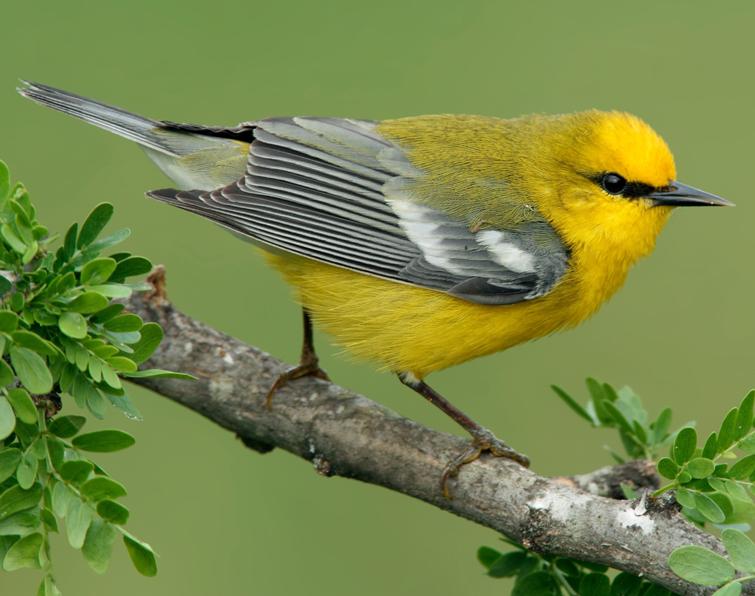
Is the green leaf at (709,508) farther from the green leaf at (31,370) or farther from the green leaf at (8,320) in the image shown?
the green leaf at (8,320)

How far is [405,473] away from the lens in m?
3.70

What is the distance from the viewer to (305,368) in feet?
13.8

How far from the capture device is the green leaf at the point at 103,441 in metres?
2.56

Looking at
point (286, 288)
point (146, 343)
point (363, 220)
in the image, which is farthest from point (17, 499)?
point (286, 288)

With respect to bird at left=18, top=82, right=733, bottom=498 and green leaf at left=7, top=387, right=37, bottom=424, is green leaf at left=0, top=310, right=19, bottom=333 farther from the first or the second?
bird at left=18, top=82, right=733, bottom=498

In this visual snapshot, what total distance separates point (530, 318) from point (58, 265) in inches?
83.5

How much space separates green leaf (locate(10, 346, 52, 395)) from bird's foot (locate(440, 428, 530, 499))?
1483 mm

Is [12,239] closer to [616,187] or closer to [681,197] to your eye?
[616,187]

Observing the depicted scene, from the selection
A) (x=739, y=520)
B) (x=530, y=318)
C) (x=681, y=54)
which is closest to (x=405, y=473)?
(x=530, y=318)

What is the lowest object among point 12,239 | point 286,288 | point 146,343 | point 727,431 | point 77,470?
point 77,470

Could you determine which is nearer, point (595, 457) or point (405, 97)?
point (595, 457)

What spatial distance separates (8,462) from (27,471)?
0.06 metres

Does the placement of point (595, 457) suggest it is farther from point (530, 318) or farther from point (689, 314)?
point (530, 318)

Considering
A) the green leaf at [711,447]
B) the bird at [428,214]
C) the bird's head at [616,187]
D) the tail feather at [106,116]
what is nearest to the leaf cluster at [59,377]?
the bird at [428,214]
